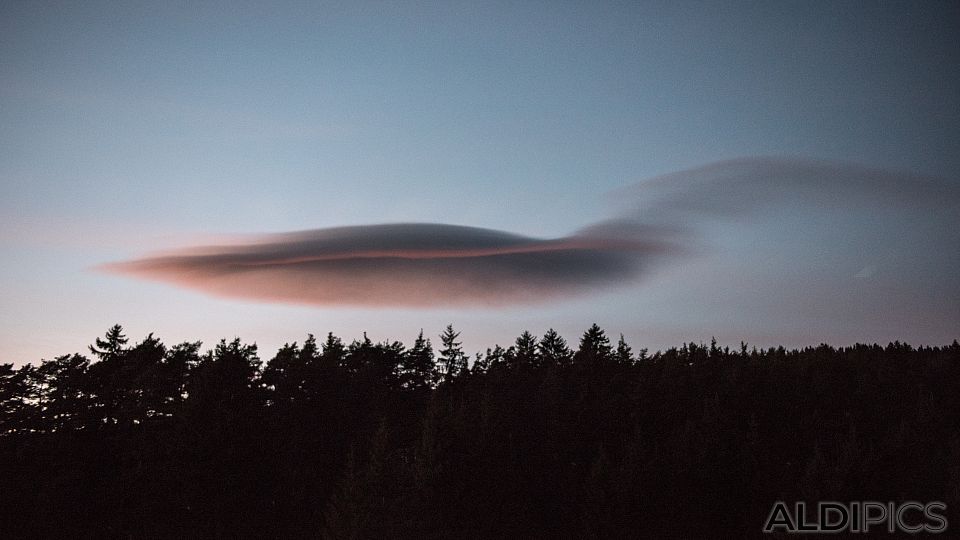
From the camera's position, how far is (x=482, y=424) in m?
67.1

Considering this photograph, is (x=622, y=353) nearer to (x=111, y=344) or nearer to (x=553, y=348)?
(x=553, y=348)

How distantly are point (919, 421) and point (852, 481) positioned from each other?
15403mm

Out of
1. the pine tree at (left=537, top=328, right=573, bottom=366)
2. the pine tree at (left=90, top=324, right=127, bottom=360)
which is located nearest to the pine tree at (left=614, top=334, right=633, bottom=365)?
the pine tree at (left=537, top=328, right=573, bottom=366)

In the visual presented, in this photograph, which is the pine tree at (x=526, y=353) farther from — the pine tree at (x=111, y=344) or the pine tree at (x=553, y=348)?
the pine tree at (x=111, y=344)

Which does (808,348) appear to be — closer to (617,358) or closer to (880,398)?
(617,358)

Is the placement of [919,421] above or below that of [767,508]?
above

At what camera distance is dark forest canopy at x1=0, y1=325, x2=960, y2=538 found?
2269 inches

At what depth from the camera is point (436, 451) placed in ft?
194

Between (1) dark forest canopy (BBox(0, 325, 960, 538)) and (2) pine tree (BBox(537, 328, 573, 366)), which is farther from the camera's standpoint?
(2) pine tree (BBox(537, 328, 573, 366))

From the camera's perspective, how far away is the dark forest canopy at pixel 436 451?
57625 millimetres

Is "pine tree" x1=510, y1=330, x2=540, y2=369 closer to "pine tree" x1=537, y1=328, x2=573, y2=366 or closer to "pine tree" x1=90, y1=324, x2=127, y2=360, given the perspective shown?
"pine tree" x1=537, y1=328, x2=573, y2=366

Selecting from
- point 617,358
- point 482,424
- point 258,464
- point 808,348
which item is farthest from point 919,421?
point 808,348

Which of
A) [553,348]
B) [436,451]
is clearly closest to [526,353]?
[553,348]

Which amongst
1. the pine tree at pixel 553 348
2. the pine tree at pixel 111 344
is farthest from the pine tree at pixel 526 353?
the pine tree at pixel 111 344
